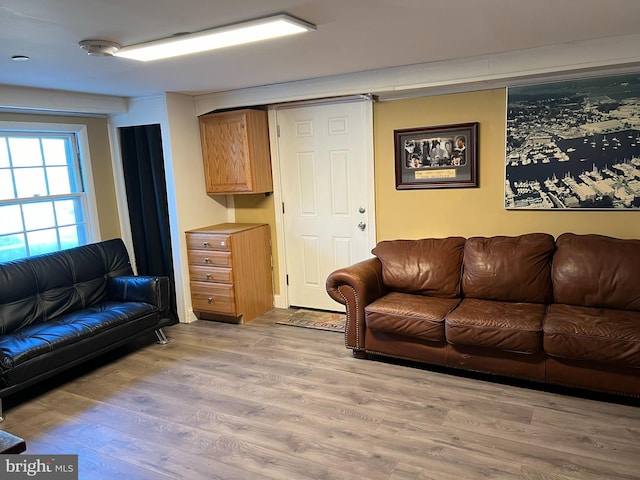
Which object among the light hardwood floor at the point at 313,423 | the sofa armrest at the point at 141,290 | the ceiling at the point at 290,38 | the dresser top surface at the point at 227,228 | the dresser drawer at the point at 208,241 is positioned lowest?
the light hardwood floor at the point at 313,423

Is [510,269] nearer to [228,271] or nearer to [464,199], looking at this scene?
[464,199]

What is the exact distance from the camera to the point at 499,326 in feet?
9.55

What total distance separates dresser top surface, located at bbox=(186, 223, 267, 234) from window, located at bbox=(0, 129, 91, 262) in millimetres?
1127

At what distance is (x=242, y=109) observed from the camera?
14.9 ft

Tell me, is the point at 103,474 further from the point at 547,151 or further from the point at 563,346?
the point at 547,151

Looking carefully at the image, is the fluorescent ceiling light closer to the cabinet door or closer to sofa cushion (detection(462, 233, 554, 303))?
the cabinet door

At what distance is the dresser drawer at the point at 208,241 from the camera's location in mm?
4316

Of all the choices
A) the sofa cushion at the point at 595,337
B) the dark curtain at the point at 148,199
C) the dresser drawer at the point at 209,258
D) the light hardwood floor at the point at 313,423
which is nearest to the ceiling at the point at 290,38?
the dark curtain at the point at 148,199

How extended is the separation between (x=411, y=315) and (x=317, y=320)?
1419 millimetres

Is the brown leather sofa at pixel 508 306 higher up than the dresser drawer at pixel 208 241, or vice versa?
the dresser drawer at pixel 208 241

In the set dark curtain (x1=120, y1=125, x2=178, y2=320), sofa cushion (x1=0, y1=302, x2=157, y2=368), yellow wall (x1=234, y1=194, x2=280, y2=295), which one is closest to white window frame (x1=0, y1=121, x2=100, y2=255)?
dark curtain (x1=120, y1=125, x2=178, y2=320)

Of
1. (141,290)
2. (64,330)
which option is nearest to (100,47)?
(64,330)

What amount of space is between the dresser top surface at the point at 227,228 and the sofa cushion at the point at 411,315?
1.67 m

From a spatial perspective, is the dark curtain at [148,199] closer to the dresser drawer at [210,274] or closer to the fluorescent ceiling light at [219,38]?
the dresser drawer at [210,274]
